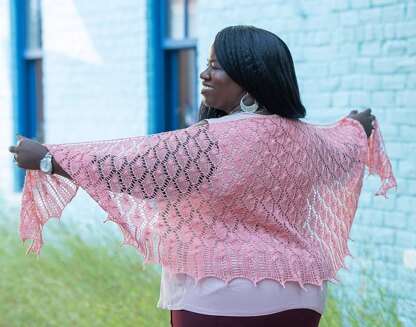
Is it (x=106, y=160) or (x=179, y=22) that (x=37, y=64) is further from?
(x=106, y=160)

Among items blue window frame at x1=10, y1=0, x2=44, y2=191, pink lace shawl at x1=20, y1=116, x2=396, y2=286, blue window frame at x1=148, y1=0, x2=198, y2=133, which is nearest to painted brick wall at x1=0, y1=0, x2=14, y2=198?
blue window frame at x1=10, y1=0, x2=44, y2=191

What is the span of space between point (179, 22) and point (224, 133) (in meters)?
4.61

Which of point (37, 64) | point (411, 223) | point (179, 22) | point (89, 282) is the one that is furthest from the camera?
point (37, 64)

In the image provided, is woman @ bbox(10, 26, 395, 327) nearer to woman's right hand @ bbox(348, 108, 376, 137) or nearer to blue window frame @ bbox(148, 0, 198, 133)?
woman's right hand @ bbox(348, 108, 376, 137)

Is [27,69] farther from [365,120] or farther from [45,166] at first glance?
[45,166]

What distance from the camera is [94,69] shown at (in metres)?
8.18

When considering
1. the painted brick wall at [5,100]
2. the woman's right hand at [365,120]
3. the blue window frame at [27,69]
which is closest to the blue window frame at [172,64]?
the blue window frame at [27,69]

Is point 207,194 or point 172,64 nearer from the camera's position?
point 207,194

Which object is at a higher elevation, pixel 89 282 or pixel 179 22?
pixel 179 22

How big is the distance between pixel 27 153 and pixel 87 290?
9.85ft

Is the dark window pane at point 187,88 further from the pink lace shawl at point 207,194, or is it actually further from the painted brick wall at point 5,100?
the pink lace shawl at point 207,194

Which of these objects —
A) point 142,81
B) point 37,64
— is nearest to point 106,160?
point 142,81

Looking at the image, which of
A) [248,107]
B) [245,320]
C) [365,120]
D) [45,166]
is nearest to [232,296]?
[245,320]

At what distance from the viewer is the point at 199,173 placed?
10.5 ft
